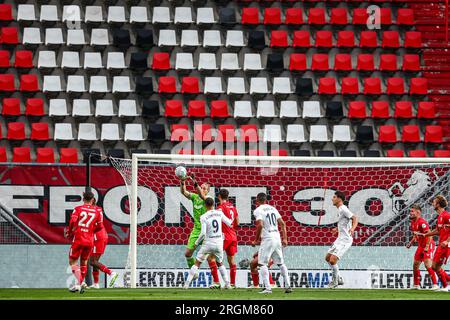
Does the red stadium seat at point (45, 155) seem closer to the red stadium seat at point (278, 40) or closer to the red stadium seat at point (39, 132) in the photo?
the red stadium seat at point (39, 132)

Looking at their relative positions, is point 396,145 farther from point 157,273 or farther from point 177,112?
point 157,273

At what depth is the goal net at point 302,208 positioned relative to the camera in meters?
19.1

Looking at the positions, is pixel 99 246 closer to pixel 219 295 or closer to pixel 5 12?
pixel 219 295

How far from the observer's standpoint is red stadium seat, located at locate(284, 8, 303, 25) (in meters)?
25.4

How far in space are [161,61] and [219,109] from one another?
1902 millimetres

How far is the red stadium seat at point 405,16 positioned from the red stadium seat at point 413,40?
381mm

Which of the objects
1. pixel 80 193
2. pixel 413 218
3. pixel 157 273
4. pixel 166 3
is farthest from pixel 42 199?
pixel 166 3

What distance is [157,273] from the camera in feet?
62.4

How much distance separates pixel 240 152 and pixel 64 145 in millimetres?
3821

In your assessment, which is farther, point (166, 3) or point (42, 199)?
point (166, 3)

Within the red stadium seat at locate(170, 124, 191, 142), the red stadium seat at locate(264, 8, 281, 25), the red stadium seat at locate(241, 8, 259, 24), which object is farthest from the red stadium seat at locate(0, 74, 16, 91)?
the red stadium seat at locate(264, 8, 281, 25)

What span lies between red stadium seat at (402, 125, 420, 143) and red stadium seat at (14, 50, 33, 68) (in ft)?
28.1

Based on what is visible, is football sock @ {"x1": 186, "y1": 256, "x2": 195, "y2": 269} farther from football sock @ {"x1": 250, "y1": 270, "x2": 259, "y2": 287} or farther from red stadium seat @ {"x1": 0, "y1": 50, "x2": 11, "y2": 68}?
red stadium seat @ {"x1": 0, "y1": 50, "x2": 11, "y2": 68}

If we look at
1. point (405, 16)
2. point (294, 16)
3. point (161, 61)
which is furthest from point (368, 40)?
point (161, 61)
